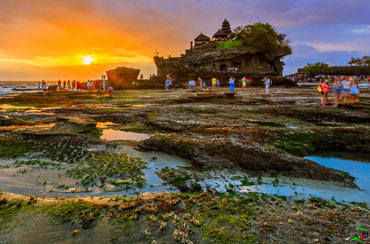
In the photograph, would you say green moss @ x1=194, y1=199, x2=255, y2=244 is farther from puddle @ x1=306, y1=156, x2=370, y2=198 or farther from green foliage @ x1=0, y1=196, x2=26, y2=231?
puddle @ x1=306, y1=156, x2=370, y2=198

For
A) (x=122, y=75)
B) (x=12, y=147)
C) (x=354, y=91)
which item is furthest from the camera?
(x=122, y=75)

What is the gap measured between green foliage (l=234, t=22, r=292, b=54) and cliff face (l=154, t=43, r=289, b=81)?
1.53m

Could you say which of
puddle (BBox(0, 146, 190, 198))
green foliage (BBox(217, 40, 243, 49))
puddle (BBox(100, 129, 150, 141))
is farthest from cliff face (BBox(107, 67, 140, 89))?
puddle (BBox(0, 146, 190, 198))

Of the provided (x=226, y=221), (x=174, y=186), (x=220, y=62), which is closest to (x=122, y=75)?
(x=220, y=62)

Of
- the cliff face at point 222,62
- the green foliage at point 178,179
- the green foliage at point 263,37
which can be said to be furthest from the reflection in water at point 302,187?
the green foliage at point 263,37

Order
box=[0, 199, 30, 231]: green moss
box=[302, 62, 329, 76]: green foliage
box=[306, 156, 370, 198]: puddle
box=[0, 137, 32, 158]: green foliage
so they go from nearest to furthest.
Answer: box=[0, 199, 30, 231]: green moss, box=[306, 156, 370, 198]: puddle, box=[0, 137, 32, 158]: green foliage, box=[302, 62, 329, 76]: green foliage

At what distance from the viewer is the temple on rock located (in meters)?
44.9

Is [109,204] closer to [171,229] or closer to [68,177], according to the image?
[171,229]

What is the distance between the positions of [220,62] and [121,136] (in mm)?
45737

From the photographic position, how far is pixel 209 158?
15.4 feet

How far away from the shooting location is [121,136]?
722 centimetres

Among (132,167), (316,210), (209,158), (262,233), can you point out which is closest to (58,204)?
(132,167)

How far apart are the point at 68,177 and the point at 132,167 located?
115cm

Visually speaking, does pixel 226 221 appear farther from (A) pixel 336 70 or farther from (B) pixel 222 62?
(A) pixel 336 70
